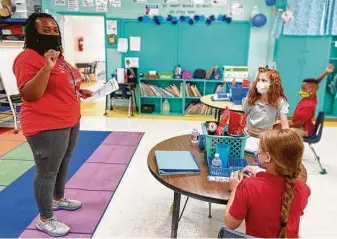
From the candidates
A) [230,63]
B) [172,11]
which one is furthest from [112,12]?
[230,63]

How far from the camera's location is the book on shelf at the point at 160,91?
247 inches

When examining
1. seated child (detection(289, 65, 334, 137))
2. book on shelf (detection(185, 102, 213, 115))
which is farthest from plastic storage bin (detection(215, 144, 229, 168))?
book on shelf (detection(185, 102, 213, 115))

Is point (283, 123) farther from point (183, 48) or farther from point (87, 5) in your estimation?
point (87, 5)

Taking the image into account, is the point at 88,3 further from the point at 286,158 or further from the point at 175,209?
the point at 286,158

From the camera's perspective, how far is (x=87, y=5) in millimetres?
6270

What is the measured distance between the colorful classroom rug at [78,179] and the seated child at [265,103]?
147 cm

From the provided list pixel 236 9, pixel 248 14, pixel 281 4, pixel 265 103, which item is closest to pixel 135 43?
pixel 236 9

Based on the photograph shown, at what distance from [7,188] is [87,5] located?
173 inches

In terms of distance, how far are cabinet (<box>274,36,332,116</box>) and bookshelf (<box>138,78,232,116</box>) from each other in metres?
1.18

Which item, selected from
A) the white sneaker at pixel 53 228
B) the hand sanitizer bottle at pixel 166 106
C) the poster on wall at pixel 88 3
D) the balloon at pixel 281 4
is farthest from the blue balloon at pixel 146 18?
the white sneaker at pixel 53 228

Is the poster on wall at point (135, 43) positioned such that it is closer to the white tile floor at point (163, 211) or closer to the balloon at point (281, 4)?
the balloon at point (281, 4)

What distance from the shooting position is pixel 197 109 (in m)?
6.38

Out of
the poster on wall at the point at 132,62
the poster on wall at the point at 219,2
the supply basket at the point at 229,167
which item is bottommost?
the supply basket at the point at 229,167

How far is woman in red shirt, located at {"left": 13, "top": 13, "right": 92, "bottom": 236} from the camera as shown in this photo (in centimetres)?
182
